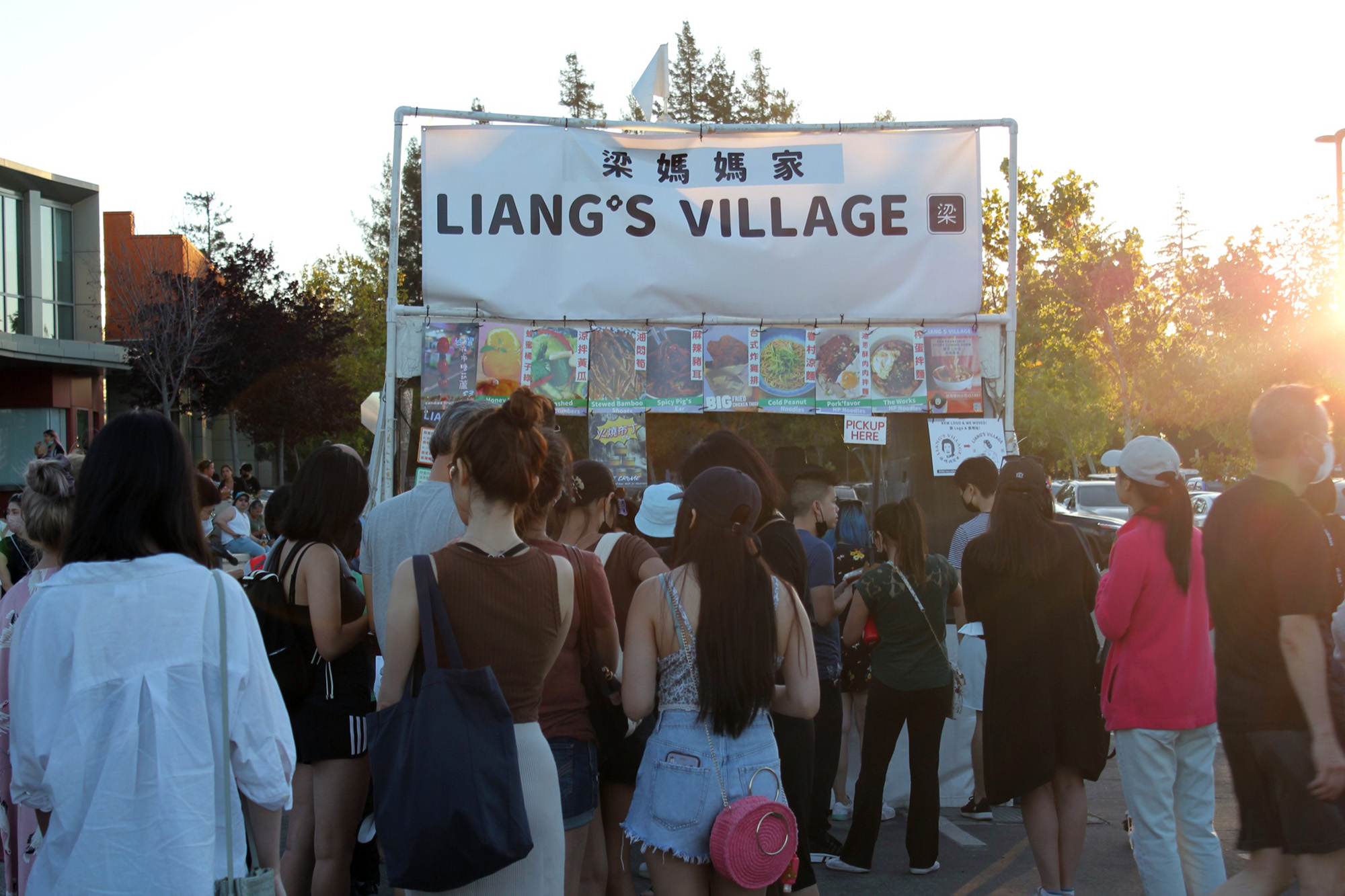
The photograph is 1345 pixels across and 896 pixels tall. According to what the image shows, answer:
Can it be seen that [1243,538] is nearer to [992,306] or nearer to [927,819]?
[927,819]

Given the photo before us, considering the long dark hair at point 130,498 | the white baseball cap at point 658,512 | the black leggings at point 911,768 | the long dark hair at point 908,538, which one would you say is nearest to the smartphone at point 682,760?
the long dark hair at point 130,498

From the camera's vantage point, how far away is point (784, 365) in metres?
7.10

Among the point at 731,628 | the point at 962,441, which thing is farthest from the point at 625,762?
the point at 962,441

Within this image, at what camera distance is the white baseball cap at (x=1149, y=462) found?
3.92m

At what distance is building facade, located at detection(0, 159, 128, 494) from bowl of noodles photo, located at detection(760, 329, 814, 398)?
2228 cm

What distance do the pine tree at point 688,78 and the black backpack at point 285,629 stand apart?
33.9m

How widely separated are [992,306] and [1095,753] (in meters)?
18.0

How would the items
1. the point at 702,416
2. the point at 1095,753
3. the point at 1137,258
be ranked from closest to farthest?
the point at 1095,753, the point at 702,416, the point at 1137,258

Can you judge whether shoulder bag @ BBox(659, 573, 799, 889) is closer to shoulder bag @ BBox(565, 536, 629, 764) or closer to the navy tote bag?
shoulder bag @ BBox(565, 536, 629, 764)

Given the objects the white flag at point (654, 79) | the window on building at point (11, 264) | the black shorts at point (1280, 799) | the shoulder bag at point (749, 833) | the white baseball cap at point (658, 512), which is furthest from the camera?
the window on building at point (11, 264)

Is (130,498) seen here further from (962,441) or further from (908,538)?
(962,441)

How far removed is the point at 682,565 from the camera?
309cm

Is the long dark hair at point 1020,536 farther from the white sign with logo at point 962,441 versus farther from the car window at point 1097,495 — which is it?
the car window at point 1097,495

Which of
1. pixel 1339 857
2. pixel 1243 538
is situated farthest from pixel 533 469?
pixel 1339 857
